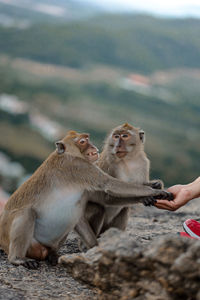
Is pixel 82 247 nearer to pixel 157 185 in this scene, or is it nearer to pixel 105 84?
pixel 157 185

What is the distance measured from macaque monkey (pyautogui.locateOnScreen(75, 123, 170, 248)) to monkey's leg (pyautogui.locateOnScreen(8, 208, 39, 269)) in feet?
1.38

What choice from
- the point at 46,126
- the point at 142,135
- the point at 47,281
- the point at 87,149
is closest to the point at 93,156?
the point at 87,149

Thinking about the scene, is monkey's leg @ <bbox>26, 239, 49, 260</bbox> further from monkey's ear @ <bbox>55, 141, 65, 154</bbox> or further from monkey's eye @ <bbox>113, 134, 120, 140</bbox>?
monkey's eye @ <bbox>113, 134, 120, 140</bbox>

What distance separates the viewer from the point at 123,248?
1.54 m

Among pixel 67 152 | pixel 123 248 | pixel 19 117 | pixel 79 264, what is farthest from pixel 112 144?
pixel 19 117

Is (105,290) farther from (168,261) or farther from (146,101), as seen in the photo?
(146,101)

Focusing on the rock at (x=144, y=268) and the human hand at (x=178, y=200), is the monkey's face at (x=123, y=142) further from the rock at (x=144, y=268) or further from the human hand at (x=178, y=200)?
the rock at (x=144, y=268)

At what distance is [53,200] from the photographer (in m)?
2.56

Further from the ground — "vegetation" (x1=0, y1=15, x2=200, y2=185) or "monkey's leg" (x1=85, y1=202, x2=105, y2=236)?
"vegetation" (x1=0, y1=15, x2=200, y2=185)

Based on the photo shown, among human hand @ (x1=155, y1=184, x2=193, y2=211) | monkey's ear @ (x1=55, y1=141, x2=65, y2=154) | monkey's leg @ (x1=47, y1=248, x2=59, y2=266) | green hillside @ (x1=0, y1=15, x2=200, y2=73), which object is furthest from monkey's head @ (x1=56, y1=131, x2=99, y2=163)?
green hillside @ (x1=0, y1=15, x2=200, y2=73)

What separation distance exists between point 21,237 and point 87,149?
638mm

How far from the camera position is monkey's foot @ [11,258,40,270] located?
241 centimetres

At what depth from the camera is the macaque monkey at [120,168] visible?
288cm

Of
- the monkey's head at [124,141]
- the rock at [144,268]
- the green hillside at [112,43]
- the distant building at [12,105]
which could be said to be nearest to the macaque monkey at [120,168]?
the monkey's head at [124,141]
